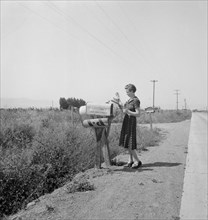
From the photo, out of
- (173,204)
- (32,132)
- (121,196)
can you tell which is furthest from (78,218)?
(32,132)

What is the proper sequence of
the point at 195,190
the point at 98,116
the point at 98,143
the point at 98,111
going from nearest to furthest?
the point at 195,190 → the point at 98,111 → the point at 98,116 → the point at 98,143

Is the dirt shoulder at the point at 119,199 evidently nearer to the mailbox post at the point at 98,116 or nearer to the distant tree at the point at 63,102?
the mailbox post at the point at 98,116

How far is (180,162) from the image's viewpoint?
7281 mm

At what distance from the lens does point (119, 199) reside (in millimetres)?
4141

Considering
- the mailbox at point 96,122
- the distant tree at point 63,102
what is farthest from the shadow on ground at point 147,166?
the distant tree at point 63,102

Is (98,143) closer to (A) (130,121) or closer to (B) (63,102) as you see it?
(A) (130,121)

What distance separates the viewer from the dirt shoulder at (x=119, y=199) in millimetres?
3639

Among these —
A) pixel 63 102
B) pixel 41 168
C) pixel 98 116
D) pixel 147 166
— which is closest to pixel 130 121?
pixel 98 116

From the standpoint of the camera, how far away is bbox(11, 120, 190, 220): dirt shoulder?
3.64m

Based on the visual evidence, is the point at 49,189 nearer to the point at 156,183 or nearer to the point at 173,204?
the point at 156,183

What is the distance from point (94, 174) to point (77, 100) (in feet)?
190

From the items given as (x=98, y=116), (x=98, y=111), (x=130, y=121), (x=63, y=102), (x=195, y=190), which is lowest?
(x=195, y=190)

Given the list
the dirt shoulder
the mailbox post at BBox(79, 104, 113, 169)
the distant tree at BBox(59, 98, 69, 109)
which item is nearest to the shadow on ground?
the dirt shoulder

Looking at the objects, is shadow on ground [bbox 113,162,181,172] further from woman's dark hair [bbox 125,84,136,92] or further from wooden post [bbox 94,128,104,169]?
woman's dark hair [bbox 125,84,136,92]
